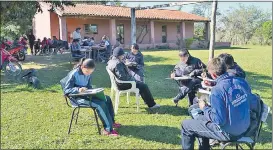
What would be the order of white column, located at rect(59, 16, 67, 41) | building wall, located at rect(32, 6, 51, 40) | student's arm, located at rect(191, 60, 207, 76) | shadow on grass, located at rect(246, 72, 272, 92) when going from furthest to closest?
building wall, located at rect(32, 6, 51, 40) → white column, located at rect(59, 16, 67, 41) → shadow on grass, located at rect(246, 72, 272, 92) → student's arm, located at rect(191, 60, 207, 76)

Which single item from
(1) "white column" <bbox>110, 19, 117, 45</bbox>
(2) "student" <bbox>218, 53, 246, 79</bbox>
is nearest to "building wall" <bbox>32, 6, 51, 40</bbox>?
(1) "white column" <bbox>110, 19, 117, 45</bbox>

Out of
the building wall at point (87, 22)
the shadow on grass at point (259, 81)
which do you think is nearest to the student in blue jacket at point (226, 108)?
the shadow on grass at point (259, 81)

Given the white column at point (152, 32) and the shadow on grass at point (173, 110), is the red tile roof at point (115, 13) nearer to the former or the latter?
the white column at point (152, 32)

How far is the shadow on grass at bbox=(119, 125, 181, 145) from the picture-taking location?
4.65 m

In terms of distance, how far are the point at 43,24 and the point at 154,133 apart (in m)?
24.1

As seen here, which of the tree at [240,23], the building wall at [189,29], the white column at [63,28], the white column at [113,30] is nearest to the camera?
the white column at [63,28]

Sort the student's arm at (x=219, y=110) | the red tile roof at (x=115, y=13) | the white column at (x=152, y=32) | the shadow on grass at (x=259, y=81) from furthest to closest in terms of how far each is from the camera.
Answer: the white column at (x=152, y=32), the red tile roof at (x=115, y=13), the shadow on grass at (x=259, y=81), the student's arm at (x=219, y=110)

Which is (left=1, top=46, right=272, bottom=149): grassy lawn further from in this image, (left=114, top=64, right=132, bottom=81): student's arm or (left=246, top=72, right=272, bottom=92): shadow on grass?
(left=114, top=64, right=132, bottom=81): student's arm

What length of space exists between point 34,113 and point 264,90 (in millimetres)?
6020

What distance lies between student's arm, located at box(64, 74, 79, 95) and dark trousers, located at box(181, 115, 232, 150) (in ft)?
5.92

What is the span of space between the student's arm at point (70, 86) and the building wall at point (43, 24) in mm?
21695

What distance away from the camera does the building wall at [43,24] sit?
25.8m

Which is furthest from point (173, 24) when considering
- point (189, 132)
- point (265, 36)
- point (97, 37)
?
point (189, 132)

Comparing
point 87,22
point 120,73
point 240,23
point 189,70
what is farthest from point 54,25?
point 240,23
